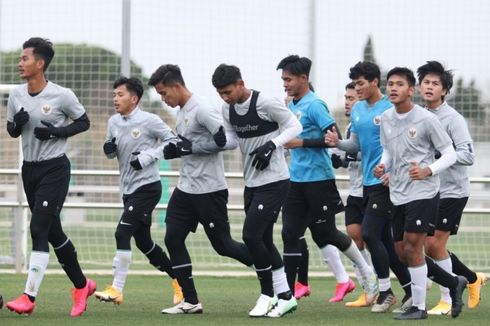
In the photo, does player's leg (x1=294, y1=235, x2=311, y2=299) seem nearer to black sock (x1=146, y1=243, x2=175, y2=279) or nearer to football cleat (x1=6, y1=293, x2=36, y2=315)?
black sock (x1=146, y1=243, x2=175, y2=279)

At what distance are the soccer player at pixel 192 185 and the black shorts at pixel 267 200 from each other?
1.24ft

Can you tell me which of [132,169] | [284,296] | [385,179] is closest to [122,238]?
[132,169]

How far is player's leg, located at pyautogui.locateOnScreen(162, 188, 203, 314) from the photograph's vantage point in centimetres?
1149

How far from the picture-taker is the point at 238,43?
17.8m

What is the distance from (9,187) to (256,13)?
13.1 ft

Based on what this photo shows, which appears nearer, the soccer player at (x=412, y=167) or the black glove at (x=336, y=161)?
the soccer player at (x=412, y=167)

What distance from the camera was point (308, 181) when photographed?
40.2 feet

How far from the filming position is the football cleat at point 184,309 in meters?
11.5

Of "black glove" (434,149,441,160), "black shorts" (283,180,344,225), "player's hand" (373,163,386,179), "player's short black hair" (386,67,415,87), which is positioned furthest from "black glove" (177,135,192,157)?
"black glove" (434,149,441,160)

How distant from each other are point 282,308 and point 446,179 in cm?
195

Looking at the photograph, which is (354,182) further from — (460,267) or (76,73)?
(76,73)

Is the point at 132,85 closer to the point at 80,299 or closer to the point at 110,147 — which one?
the point at 110,147

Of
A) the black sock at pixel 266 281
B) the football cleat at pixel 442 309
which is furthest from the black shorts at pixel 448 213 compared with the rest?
the black sock at pixel 266 281

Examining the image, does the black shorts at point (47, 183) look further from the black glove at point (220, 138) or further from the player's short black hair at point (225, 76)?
the player's short black hair at point (225, 76)
